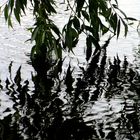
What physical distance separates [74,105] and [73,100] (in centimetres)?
34

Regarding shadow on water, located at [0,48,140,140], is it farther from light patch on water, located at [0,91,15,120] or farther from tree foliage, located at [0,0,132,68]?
tree foliage, located at [0,0,132,68]

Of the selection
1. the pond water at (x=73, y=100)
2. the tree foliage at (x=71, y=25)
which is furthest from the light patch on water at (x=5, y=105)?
the tree foliage at (x=71, y=25)

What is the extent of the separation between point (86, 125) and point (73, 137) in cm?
55

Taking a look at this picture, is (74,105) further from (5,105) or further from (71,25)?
(71,25)

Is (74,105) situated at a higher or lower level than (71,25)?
lower

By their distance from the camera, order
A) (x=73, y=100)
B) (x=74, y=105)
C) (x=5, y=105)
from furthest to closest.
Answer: (x=73, y=100) < (x=74, y=105) < (x=5, y=105)

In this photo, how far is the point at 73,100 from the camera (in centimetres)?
888

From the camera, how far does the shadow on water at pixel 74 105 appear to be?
720 centimetres

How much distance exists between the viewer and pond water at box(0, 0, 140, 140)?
7238 mm

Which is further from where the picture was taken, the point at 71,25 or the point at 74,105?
the point at 74,105

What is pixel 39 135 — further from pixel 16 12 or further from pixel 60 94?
pixel 16 12

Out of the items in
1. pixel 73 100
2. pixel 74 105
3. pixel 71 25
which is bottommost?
pixel 74 105

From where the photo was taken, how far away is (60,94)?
927cm

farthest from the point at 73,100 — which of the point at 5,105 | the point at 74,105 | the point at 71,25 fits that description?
the point at 71,25
